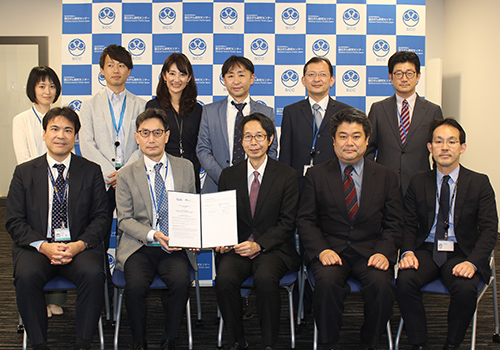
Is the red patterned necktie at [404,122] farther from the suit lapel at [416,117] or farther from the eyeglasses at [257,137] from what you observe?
the eyeglasses at [257,137]

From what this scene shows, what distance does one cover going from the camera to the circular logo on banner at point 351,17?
4905 mm

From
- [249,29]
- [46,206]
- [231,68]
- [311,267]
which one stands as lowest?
[311,267]

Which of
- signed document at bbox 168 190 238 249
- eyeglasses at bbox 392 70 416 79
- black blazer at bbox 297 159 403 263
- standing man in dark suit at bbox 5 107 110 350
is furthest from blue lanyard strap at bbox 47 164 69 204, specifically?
eyeglasses at bbox 392 70 416 79

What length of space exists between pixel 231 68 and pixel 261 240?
157 cm

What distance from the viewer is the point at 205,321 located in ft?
12.3

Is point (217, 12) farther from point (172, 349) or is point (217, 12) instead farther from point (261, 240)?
point (172, 349)

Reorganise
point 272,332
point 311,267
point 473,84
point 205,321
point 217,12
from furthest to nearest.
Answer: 1. point 473,84
2. point 217,12
3. point 205,321
4. point 311,267
5. point 272,332

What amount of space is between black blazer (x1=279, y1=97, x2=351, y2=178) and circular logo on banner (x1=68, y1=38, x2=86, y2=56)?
257 cm

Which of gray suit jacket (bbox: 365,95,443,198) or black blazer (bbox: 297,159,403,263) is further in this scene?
gray suit jacket (bbox: 365,95,443,198)

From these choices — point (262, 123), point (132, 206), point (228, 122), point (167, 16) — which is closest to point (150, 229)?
point (132, 206)

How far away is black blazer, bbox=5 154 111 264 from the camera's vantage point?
310 cm

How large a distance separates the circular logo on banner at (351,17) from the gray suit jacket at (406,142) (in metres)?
1.45

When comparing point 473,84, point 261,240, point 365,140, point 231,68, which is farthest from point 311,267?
point 473,84

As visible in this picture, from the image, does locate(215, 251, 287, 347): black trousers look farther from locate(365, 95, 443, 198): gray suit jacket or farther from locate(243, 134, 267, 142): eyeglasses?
locate(365, 95, 443, 198): gray suit jacket
